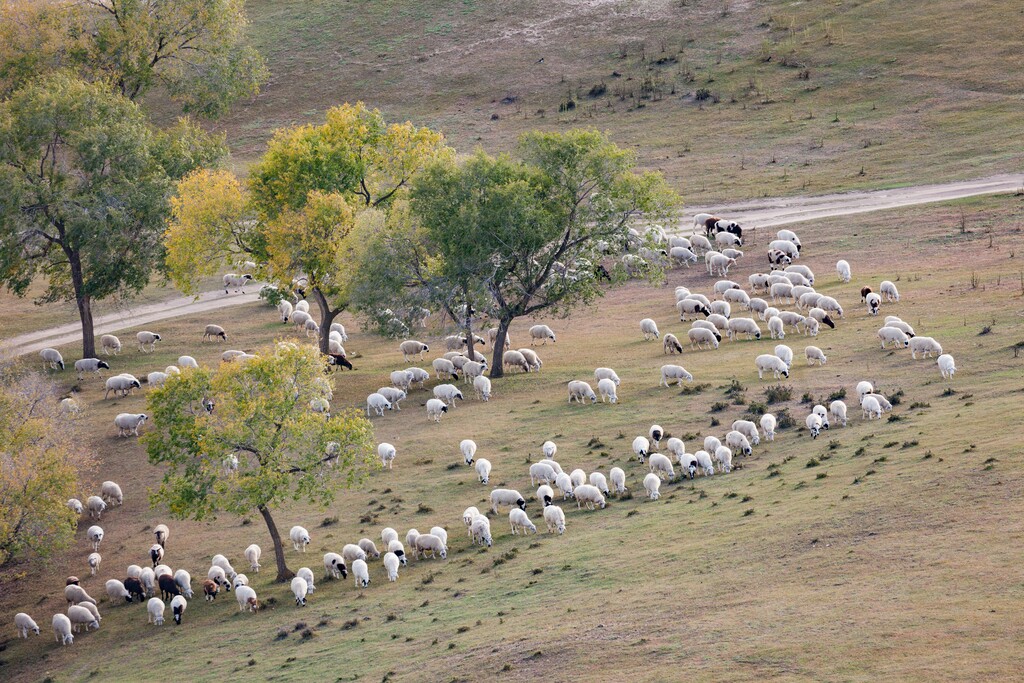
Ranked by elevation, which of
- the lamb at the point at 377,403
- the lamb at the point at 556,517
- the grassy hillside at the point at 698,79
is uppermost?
the grassy hillside at the point at 698,79

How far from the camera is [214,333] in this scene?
5716 centimetres

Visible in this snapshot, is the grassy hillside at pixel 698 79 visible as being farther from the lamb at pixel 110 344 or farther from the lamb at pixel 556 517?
the lamb at pixel 556 517

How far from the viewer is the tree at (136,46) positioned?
64.8 metres

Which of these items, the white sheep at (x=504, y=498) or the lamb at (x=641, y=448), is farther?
the lamb at (x=641, y=448)

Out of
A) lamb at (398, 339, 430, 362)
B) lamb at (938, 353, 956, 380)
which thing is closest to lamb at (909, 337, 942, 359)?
lamb at (938, 353, 956, 380)

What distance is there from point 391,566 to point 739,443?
10.5 meters

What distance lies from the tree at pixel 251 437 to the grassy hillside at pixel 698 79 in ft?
140

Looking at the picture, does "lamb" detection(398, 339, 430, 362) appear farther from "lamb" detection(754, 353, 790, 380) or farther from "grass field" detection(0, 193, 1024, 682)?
"lamb" detection(754, 353, 790, 380)

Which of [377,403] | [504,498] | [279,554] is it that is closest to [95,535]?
[279,554]

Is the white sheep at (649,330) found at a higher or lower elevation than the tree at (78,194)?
lower

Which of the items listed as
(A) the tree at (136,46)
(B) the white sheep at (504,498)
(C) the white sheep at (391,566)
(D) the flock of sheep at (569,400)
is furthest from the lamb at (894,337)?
(A) the tree at (136,46)

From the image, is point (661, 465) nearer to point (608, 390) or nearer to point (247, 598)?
point (608, 390)

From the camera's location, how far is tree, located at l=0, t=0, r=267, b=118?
6475 centimetres

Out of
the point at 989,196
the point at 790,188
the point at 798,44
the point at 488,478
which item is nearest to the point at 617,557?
the point at 488,478
